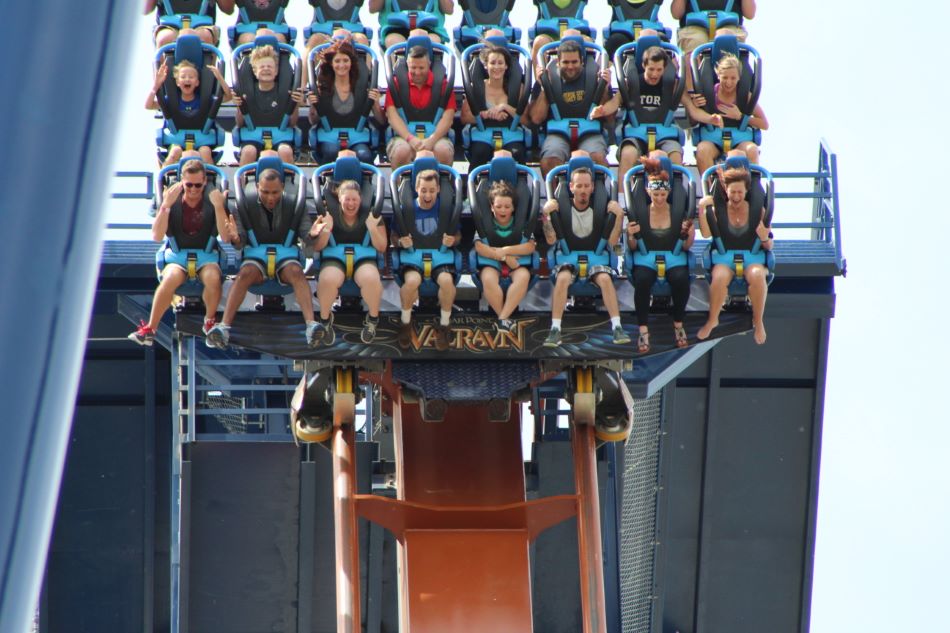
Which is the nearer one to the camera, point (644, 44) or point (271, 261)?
point (271, 261)

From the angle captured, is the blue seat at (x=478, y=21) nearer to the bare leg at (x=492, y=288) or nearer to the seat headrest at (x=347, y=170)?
the seat headrest at (x=347, y=170)

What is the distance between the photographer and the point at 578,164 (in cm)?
918

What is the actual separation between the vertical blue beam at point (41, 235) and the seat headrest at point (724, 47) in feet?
31.2

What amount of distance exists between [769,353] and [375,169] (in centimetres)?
569

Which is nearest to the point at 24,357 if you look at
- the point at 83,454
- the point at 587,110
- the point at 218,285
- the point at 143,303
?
the point at 218,285

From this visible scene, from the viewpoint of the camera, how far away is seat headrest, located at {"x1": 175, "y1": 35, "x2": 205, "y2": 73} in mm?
9969

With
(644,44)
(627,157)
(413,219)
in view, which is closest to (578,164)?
(413,219)

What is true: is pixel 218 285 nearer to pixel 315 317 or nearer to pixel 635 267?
pixel 315 317

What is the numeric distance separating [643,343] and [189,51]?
3307 millimetres

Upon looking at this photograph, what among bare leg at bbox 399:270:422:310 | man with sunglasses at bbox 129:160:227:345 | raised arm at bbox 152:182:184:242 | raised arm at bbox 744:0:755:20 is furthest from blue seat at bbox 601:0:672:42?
raised arm at bbox 152:182:184:242

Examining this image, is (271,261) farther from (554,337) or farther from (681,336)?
(681,336)

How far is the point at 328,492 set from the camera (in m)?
12.8

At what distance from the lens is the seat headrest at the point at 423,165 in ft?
29.9

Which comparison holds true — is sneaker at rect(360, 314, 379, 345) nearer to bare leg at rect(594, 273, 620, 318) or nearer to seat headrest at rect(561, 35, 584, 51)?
bare leg at rect(594, 273, 620, 318)
